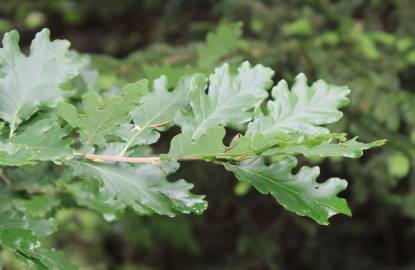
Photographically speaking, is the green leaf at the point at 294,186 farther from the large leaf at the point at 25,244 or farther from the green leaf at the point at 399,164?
the green leaf at the point at 399,164

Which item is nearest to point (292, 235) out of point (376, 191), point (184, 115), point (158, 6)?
point (376, 191)

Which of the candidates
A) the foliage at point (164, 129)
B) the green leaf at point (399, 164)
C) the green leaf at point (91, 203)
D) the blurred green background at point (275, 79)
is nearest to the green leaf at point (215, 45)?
the blurred green background at point (275, 79)

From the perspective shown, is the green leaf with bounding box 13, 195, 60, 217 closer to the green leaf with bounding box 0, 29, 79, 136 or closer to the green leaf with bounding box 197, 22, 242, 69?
the green leaf with bounding box 0, 29, 79, 136

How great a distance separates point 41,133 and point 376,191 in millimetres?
2380

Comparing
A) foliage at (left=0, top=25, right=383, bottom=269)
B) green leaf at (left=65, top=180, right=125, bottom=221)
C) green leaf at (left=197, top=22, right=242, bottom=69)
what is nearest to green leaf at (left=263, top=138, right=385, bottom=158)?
foliage at (left=0, top=25, right=383, bottom=269)

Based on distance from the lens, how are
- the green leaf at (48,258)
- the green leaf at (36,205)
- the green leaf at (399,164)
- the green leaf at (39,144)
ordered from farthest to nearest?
the green leaf at (399,164)
the green leaf at (36,205)
the green leaf at (48,258)
the green leaf at (39,144)

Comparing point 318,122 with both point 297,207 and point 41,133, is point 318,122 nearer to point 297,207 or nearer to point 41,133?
point 297,207

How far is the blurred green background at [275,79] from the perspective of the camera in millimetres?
2484

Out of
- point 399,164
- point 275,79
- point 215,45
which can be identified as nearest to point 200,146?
point 215,45

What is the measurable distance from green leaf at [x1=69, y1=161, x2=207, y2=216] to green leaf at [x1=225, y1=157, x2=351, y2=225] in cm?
9

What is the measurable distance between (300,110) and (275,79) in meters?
1.91

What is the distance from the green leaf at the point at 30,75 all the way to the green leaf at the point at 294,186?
0.32 meters

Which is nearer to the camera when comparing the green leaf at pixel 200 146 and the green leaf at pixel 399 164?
the green leaf at pixel 200 146

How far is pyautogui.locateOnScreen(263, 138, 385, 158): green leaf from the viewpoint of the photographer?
2.67 feet
